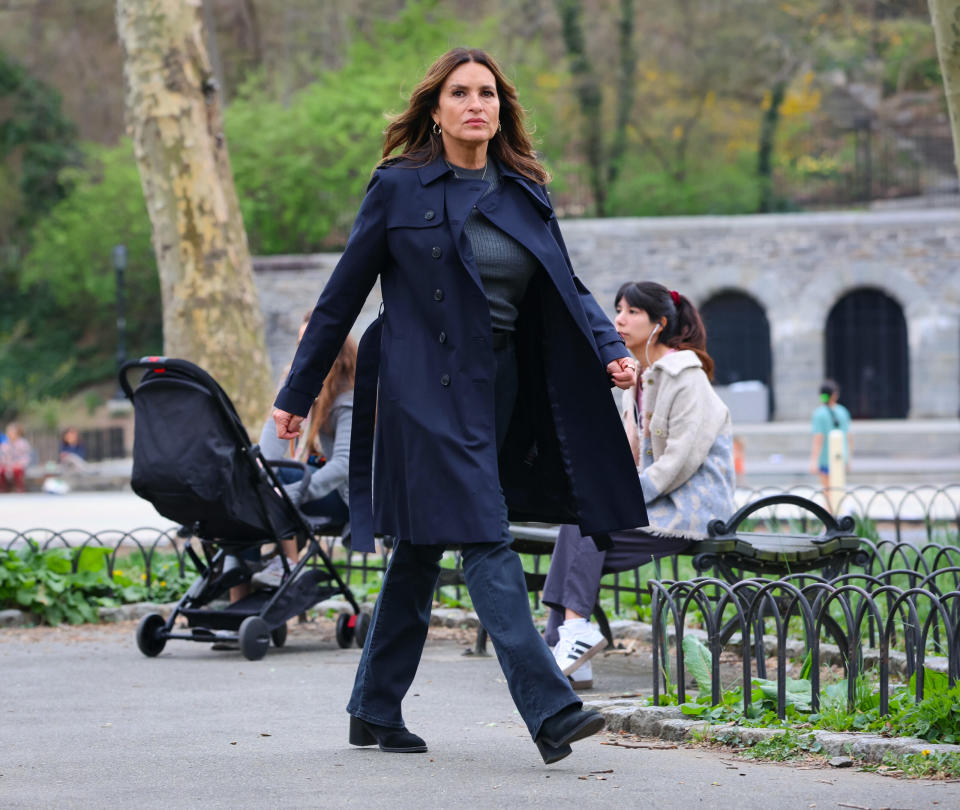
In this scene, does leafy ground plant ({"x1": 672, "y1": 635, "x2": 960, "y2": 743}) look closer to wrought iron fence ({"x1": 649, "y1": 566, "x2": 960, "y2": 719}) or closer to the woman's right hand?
wrought iron fence ({"x1": 649, "y1": 566, "x2": 960, "y2": 719})

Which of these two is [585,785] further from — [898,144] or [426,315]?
[898,144]

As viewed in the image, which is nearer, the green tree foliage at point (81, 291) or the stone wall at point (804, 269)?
the stone wall at point (804, 269)

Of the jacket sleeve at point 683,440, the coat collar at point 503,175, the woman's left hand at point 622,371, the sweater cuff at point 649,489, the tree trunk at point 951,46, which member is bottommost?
the sweater cuff at point 649,489

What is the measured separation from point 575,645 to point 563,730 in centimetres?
160

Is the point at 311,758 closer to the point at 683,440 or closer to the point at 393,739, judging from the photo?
the point at 393,739

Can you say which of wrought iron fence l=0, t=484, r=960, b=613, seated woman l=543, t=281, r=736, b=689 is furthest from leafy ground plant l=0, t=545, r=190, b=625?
seated woman l=543, t=281, r=736, b=689

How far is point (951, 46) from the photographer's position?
4531 millimetres

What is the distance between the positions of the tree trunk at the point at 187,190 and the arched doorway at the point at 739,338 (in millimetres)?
20708

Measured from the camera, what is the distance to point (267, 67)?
43438 millimetres

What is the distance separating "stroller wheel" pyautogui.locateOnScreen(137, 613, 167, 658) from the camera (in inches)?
252

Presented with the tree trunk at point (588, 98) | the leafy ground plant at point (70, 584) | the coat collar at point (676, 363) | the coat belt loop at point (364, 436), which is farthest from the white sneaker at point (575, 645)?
the tree trunk at point (588, 98)

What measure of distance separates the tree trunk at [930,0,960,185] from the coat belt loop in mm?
2083

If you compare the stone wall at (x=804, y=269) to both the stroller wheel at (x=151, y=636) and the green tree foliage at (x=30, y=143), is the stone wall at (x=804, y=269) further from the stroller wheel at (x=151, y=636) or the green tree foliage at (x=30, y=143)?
the stroller wheel at (x=151, y=636)

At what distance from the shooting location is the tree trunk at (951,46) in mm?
4504
